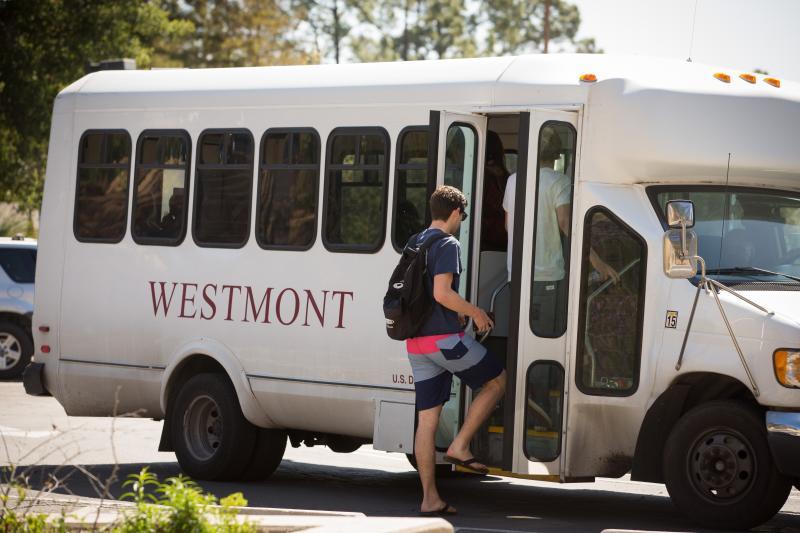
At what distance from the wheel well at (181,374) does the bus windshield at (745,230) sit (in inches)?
158

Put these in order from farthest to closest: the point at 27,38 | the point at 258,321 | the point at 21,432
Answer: the point at 27,38
the point at 21,432
the point at 258,321

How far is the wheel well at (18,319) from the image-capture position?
21172 millimetres

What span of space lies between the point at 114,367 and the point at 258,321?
154 cm

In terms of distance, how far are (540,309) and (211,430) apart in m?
3.32

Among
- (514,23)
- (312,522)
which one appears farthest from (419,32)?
(312,522)

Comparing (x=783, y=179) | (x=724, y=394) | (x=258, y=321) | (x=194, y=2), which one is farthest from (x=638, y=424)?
(x=194, y=2)

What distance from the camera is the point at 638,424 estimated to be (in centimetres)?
941

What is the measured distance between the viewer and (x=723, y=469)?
897 cm

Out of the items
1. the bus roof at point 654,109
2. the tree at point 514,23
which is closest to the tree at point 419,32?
the tree at point 514,23

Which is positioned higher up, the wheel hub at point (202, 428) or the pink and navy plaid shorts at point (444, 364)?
the pink and navy plaid shorts at point (444, 364)

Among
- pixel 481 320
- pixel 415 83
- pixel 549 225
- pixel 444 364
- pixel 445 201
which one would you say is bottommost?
pixel 444 364

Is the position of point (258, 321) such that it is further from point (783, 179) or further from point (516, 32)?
point (516, 32)

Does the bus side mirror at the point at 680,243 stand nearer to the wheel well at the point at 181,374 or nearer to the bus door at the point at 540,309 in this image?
the bus door at the point at 540,309

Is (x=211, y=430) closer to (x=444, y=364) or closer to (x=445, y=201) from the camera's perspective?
(x=444, y=364)
